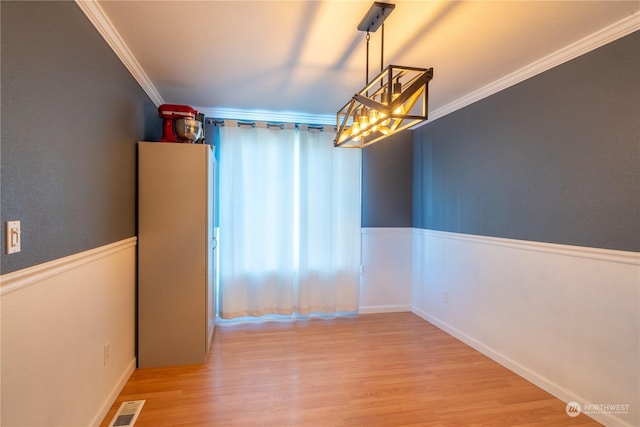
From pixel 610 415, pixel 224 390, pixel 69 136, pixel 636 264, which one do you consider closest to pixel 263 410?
pixel 224 390

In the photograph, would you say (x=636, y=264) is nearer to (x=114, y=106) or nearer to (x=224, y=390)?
(x=224, y=390)

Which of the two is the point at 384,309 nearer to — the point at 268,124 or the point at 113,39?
the point at 268,124

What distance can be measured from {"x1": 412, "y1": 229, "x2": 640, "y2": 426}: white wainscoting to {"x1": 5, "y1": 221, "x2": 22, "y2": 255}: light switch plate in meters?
3.05

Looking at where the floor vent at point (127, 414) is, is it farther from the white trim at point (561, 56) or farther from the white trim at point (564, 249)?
the white trim at point (561, 56)

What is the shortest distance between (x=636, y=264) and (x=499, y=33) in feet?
5.33

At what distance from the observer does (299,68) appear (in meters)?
2.46

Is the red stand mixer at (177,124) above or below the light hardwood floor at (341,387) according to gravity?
above

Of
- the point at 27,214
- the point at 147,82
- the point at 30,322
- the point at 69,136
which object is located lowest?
the point at 30,322

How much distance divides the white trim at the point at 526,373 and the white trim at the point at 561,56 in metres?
2.33

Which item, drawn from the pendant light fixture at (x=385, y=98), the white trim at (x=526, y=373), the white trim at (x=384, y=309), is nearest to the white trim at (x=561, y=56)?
the pendant light fixture at (x=385, y=98)

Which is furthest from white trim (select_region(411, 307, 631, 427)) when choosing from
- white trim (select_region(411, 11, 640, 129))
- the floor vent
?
the floor vent

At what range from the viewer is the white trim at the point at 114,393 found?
1860mm

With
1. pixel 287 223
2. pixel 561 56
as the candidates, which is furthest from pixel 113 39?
pixel 561 56

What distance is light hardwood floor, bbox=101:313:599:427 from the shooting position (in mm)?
1986
